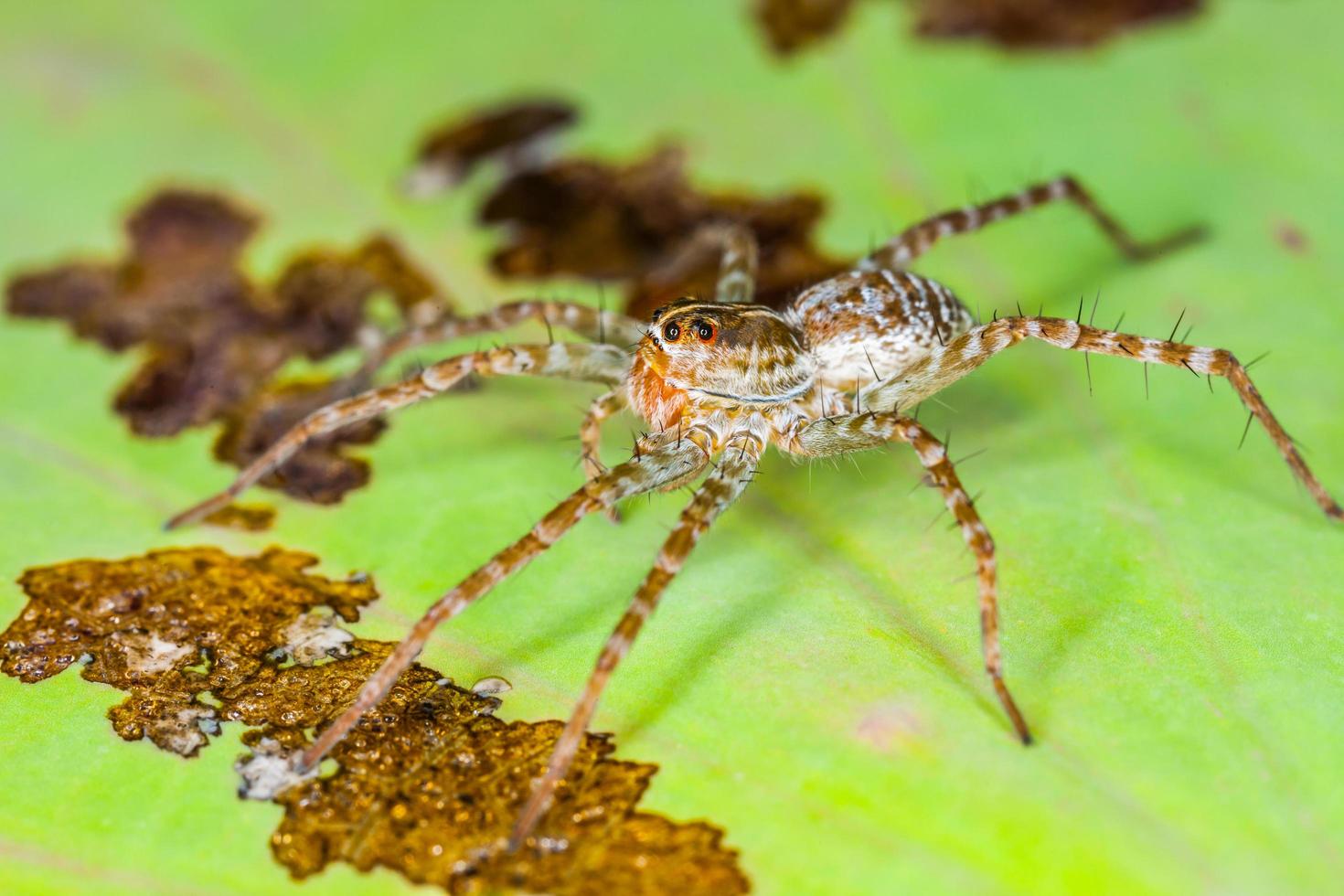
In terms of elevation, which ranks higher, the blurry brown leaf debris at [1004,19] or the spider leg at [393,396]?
the blurry brown leaf debris at [1004,19]

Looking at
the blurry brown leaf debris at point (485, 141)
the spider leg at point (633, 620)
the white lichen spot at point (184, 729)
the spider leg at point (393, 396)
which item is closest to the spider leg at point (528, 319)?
the spider leg at point (393, 396)

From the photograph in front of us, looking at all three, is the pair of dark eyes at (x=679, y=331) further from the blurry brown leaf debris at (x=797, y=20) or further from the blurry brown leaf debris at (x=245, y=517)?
the blurry brown leaf debris at (x=797, y=20)

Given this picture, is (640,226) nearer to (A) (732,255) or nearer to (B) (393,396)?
(A) (732,255)

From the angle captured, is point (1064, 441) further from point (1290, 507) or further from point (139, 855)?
point (139, 855)

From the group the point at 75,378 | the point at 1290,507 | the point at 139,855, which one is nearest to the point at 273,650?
the point at 139,855

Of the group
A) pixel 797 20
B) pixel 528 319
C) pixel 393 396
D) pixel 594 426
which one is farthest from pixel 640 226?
pixel 393 396

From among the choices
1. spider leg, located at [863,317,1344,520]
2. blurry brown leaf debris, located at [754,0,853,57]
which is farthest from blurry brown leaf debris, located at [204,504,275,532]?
blurry brown leaf debris, located at [754,0,853,57]

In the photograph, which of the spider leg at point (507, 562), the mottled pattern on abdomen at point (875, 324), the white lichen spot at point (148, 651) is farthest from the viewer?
the mottled pattern on abdomen at point (875, 324)
